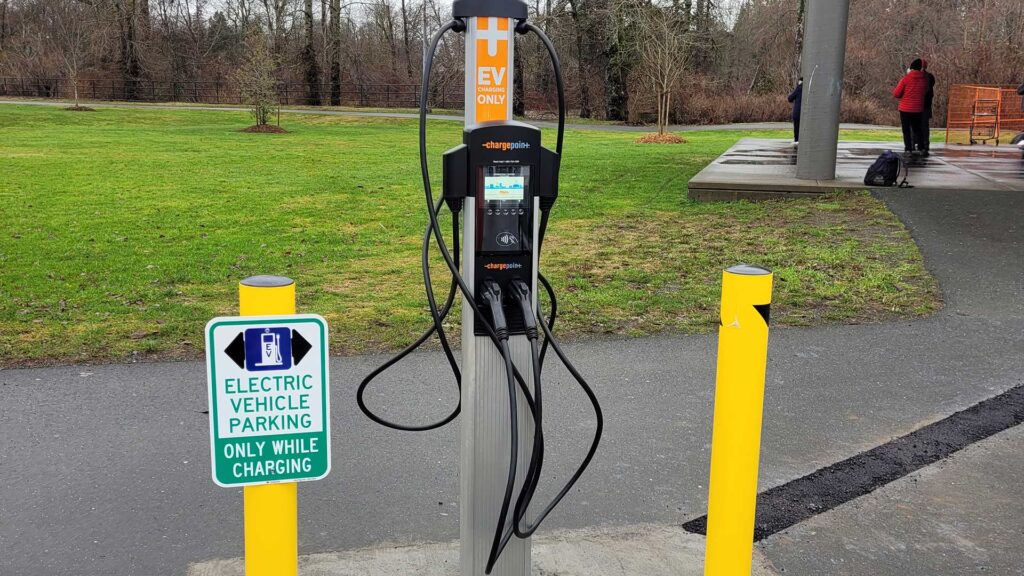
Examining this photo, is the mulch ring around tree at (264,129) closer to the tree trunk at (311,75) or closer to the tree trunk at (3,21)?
the tree trunk at (311,75)

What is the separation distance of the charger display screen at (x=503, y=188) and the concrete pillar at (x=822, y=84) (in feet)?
37.7

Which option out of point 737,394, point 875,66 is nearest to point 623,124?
point 875,66

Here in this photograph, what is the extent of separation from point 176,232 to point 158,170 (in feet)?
23.1

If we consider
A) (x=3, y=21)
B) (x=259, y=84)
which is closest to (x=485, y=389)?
(x=259, y=84)

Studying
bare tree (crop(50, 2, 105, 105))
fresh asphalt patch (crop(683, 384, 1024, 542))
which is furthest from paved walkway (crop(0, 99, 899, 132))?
fresh asphalt patch (crop(683, 384, 1024, 542))

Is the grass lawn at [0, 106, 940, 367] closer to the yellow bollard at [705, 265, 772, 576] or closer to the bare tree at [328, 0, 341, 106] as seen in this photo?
the yellow bollard at [705, 265, 772, 576]

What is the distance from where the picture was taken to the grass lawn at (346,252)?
6.83 metres

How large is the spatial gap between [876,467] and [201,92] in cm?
5207

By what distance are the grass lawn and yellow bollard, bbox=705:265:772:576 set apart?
3.56m

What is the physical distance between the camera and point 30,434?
4738 millimetres

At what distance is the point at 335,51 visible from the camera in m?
47.5

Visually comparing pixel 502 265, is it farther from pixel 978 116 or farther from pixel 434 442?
pixel 978 116

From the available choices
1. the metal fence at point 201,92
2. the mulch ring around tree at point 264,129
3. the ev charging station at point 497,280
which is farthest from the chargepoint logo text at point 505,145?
the metal fence at point 201,92

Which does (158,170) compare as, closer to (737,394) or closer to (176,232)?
(176,232)
